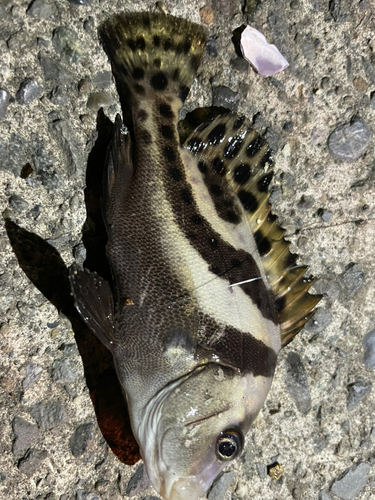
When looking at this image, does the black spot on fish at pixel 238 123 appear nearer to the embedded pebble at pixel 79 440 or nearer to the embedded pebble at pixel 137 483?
the embedded pebble at pixel 79 440

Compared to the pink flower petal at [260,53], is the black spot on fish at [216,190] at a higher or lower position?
lower

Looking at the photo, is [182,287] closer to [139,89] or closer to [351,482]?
[139,89]

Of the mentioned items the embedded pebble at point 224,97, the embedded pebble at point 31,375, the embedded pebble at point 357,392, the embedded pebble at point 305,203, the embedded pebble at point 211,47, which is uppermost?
the embedded pebble at point 211,47

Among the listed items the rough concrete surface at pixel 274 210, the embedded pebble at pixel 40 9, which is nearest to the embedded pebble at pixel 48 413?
the rough concrete surface at pixel 274 210

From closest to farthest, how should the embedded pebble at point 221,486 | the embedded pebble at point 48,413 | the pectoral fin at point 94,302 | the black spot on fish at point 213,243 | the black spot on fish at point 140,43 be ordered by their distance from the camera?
the pectoral fin at point 94,302 < the black spot on fish at point 213,243 < the black spot on fish at point 140,43 < the embedded pebble at point 48,413 < the embedded pebble at point 221,486

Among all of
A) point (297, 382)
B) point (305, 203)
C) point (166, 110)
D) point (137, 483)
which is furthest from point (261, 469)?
point (166, 110)

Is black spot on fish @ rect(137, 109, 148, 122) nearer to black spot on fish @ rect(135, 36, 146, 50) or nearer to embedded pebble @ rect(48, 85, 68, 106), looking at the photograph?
black spot on fish @ rect(135, 36, 146, 50)

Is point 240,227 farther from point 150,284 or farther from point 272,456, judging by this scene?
point 272,456
